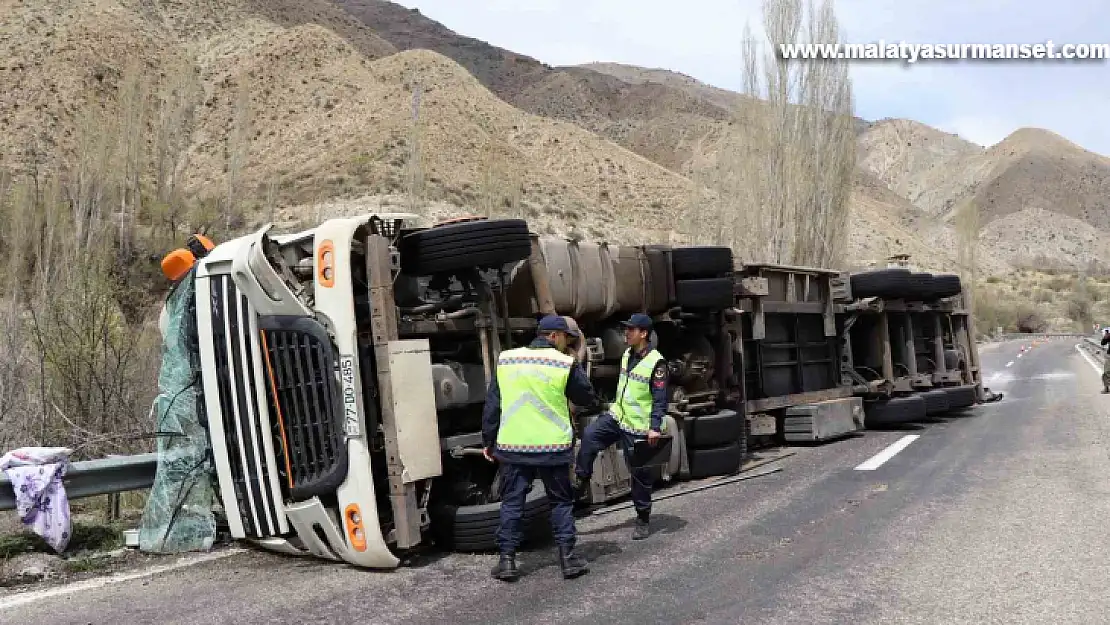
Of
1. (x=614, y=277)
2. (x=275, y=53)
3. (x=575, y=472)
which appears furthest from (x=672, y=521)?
(x=275, y=53)

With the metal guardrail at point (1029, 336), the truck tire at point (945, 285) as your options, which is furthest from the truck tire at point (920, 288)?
the metal guardrail at point (1029, 336)

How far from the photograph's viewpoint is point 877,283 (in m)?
12.2

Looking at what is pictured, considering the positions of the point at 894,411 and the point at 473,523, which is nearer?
the point at 473,523

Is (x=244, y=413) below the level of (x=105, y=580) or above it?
above

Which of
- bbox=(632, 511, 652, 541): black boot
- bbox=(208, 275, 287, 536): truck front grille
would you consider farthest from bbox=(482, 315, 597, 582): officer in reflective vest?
bbox=(208, 275, 287, 536): truck front grille

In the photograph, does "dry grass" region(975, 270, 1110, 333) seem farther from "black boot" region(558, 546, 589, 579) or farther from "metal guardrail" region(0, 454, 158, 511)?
"metal guardrail" region(0, 454, 158, 511)

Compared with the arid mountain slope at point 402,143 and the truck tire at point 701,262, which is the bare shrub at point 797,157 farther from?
the truck tire at point 701,262

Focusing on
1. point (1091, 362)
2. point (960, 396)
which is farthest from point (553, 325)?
point (1091, 362)

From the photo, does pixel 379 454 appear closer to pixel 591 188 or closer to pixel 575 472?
pixel 575 472

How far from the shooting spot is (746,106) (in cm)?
2631

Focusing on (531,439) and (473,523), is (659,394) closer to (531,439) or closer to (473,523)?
(531,439)

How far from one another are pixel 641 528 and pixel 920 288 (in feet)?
27.4

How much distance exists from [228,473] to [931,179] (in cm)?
14091

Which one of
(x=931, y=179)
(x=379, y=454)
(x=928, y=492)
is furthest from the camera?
(x=931, y=179)
